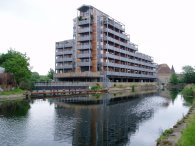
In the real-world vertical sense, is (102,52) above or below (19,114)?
above

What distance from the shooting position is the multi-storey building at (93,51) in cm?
12862

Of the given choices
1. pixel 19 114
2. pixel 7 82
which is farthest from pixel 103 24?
pixel 19 114

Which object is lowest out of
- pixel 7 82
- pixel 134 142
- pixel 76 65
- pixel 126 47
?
pixel 134 142

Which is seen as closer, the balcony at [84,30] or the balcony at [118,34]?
the balcony at [84,30]

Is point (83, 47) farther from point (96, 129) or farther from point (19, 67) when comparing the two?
point (96, 129)

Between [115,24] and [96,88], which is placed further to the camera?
[115,24]

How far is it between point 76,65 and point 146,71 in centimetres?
7283

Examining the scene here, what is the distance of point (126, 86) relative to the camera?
137 m

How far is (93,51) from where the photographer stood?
131 m

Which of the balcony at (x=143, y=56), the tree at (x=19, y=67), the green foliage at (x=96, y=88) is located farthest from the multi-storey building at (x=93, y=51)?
the tree at (x=19, y=67)

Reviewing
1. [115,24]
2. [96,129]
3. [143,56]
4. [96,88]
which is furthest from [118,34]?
[96,129]

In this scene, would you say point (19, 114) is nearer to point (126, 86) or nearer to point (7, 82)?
point (7, 82)

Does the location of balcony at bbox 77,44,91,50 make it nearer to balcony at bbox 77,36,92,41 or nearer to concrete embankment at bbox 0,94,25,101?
balcony at bbox 77,36,92,41

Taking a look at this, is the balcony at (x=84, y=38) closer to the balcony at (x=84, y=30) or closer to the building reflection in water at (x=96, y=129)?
the balcony at (x=84, y=30)
